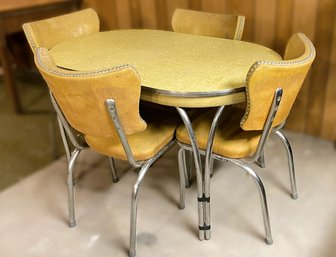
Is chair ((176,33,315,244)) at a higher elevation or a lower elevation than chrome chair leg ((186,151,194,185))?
higher

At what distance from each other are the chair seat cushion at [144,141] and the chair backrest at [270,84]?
37 cm

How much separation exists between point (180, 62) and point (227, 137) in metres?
0.39

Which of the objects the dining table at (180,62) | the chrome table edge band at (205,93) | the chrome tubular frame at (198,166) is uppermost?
the dining table at (180,62)

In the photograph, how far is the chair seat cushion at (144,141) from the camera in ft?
5.10

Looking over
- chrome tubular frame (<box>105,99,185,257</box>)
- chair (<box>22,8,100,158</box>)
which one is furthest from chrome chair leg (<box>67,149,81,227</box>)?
chrome tubular frame (<box>105,99,185,257</box>)

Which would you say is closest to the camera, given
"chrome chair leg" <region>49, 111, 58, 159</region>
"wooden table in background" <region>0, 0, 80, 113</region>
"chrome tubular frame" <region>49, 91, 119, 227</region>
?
"chrome tubular frame" <region>49, 91, 119, 227</region>

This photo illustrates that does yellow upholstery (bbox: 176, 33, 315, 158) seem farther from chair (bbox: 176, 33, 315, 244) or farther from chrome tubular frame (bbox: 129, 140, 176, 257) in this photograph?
chrome tubular frame (bbox: 129, 140, 176, 257)

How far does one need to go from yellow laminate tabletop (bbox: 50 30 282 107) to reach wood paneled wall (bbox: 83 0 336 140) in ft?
1.80

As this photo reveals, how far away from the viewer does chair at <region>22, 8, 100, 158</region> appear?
206 cm

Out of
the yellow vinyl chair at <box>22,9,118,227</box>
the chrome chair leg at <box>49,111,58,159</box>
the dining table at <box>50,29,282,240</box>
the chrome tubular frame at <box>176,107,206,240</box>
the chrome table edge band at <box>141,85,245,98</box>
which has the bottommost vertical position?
the chrome chair leg at <box>49,111,58,159</box>

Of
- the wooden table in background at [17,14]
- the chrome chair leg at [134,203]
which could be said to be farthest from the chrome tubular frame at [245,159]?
the wooden table in background at [17,14]

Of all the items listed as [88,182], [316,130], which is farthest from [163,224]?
[316,130]

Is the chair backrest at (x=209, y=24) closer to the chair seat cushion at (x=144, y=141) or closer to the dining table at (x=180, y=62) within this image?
the dining table at (x=180, y=62)

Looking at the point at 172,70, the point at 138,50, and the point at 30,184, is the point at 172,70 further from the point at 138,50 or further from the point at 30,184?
the point at 30,184
